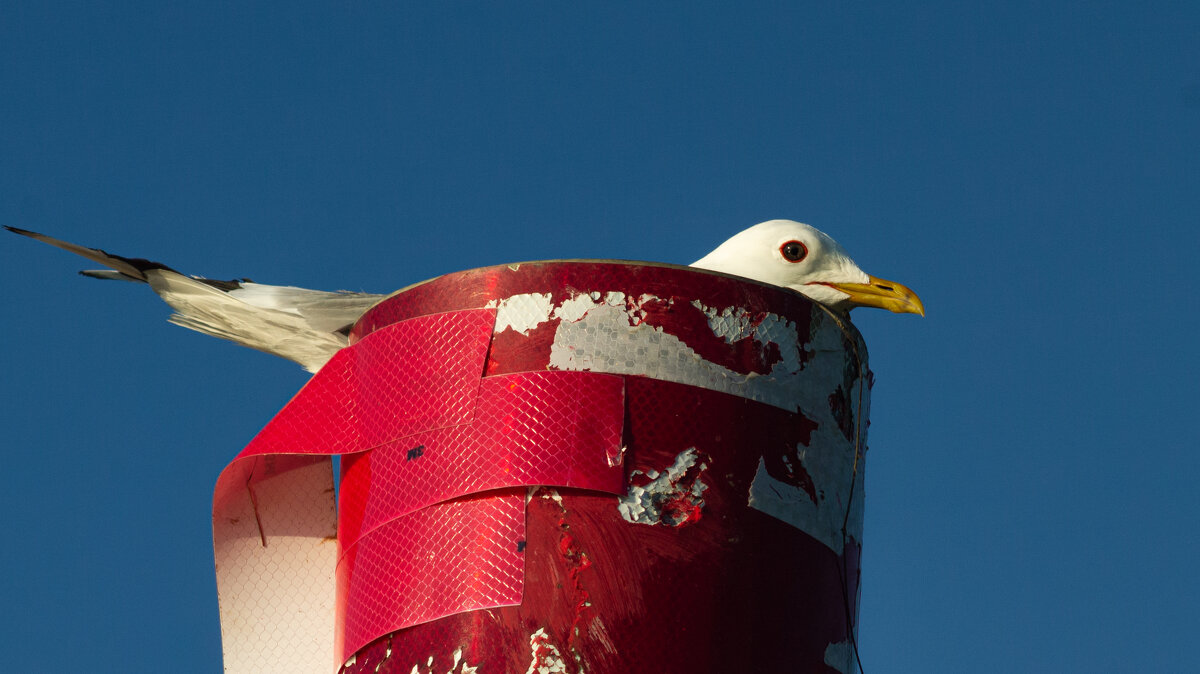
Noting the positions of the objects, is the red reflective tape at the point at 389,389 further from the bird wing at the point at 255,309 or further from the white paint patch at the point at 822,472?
the white paint patch at the point at 822,472

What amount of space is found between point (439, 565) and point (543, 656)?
1.78 ft

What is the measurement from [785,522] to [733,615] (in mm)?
445

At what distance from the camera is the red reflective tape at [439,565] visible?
588cm

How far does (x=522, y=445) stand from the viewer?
6.03 metres

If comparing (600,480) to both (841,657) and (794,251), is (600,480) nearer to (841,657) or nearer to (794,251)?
(841,657)

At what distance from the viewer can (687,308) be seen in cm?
622

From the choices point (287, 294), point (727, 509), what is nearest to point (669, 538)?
point (727, 509)

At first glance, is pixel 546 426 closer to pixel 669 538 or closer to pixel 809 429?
pixel 669 538

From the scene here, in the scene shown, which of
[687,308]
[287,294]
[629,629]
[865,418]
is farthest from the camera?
[287,294]

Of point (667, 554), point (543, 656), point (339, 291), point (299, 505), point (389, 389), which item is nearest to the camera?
point (543, 656)

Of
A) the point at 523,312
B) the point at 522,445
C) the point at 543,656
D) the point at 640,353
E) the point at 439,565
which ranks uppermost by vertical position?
the point at 523,312

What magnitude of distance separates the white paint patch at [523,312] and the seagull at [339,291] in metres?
1.05

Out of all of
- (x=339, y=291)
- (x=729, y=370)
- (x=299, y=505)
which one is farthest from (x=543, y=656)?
(x=339, y=291)

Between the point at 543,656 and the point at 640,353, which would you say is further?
the point at 640,353
